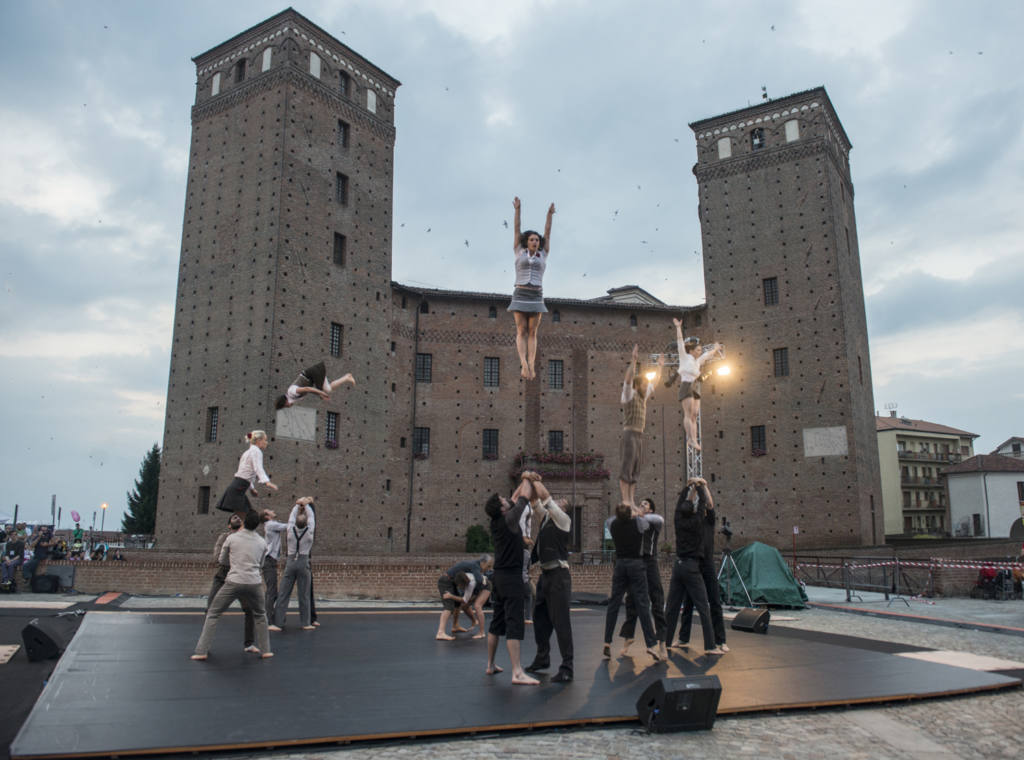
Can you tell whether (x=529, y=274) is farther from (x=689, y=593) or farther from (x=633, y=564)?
(x=689, y=593)

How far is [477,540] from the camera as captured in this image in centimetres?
3156

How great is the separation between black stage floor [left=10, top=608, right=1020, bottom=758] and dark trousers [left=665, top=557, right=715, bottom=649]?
41cm

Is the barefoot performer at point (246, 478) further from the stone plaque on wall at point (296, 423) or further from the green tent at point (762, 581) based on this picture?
the stone plaque on wall at point (296, 423)

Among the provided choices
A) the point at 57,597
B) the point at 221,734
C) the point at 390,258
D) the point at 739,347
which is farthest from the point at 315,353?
the point at 221,734

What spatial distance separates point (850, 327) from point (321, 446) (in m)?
22.5

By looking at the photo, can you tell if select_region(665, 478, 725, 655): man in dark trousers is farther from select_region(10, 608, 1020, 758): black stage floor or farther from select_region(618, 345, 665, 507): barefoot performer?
select_region(618, 345, 665, 507): barefoot performer

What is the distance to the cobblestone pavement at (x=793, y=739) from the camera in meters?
5.23

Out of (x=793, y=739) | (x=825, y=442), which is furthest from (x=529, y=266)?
(x=825, y=442)

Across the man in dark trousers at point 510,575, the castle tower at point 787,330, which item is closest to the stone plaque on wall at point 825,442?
the castle tower at point 787,330

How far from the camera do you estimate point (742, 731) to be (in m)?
5.98

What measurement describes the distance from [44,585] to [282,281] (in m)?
13.0

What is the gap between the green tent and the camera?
1742cm

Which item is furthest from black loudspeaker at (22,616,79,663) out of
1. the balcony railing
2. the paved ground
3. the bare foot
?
the balcony railing

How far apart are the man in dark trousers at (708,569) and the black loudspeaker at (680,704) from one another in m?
3.34
